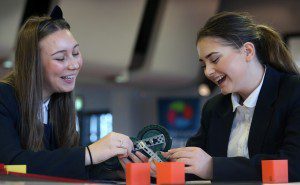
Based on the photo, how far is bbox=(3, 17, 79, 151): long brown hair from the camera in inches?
102

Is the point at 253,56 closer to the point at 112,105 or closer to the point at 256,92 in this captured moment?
the point at 256,92

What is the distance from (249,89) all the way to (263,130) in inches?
8.6

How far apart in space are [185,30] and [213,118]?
24.7 ft

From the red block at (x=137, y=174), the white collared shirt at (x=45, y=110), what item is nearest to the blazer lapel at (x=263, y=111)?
the red block at (x=137, y=174)

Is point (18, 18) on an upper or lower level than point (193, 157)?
upper

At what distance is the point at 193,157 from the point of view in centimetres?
230

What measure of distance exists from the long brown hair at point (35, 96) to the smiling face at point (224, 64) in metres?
0.71

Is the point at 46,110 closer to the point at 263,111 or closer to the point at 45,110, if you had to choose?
the point at 45,110

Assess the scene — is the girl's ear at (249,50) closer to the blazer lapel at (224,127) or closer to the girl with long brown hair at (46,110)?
the blazer lapel at (224,127)

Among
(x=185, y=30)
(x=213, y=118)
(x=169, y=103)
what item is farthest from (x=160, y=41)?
(x=213, y=118)

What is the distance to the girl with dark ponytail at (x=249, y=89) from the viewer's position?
2455mm

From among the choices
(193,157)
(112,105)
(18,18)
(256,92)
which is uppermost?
(18,18)

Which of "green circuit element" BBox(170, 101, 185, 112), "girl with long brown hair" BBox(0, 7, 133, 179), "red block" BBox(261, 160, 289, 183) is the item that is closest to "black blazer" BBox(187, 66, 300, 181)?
"red block" BBox(261, 160, 289, 183)

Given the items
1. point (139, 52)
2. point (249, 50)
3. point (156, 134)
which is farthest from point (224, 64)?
point (139, 52)
